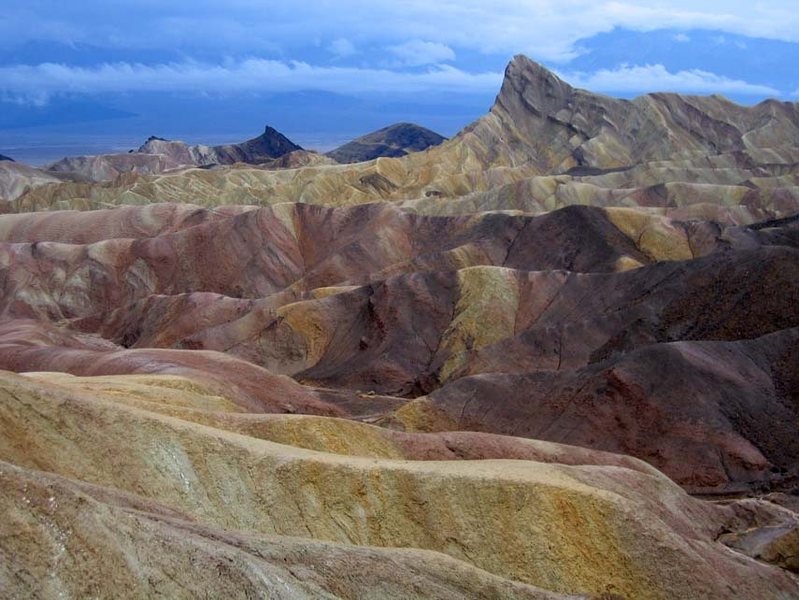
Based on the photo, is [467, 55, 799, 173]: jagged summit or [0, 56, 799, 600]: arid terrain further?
[467, 55, 799, 173]: jagged summit

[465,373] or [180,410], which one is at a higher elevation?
[180,410]

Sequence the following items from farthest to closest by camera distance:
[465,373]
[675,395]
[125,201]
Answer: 1. [125,201]
2. [465,373]
3. [675,395]

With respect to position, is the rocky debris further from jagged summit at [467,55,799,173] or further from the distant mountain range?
the distant mountain range

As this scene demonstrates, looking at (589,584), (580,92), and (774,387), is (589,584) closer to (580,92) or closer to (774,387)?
(774,387)

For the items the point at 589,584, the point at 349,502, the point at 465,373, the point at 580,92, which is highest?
the point at 580,92

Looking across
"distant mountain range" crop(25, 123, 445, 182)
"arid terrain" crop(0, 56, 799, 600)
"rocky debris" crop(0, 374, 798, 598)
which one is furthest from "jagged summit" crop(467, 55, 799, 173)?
"rocky debris" crop(0, 374, 798, 598)

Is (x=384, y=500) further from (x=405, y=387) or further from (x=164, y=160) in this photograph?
(x=164, y=160)

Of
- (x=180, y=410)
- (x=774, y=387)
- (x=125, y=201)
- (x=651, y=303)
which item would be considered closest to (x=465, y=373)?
(x=651, y=303)

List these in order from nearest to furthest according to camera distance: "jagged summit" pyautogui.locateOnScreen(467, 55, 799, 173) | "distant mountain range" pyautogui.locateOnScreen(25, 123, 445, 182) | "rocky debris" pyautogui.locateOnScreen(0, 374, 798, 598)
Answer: "rocky debris" pyautogui.locateOnScreen(0, 374, 798, 598) < "jagged summit" pyautogui.locateOnScreen(467, 55, 799, 173) < "distant mountain range" pyautogui.locateOnScreen(25, 123, 445, 182)

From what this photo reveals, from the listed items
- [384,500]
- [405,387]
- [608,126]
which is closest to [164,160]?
[608,126]
